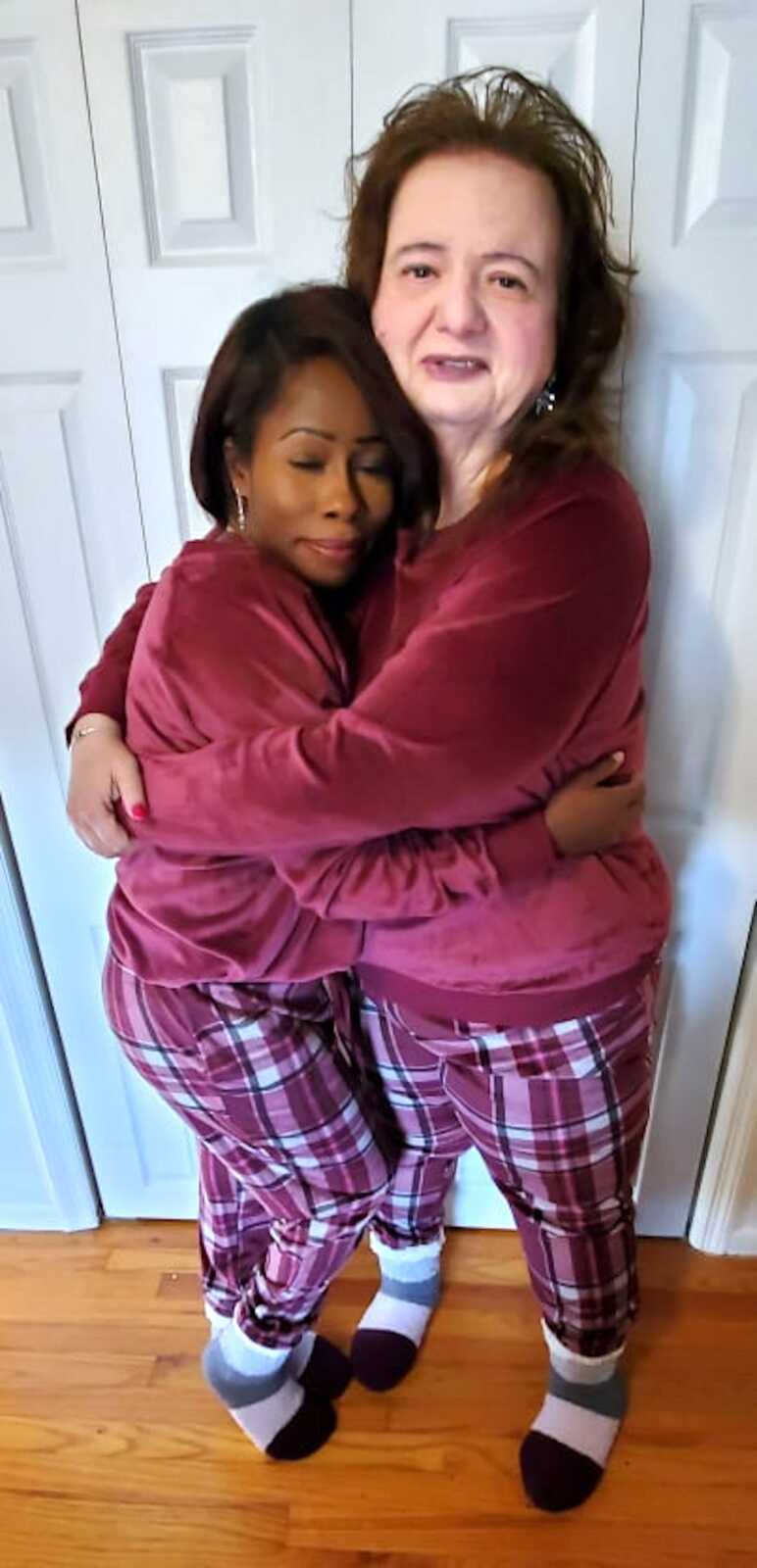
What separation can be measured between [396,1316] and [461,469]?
1050 millimetres

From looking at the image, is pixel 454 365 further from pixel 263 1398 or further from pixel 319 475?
pixel 263 1398

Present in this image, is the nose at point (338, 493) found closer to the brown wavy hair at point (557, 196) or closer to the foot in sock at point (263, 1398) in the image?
the brown wavy hair at point (557, 196)

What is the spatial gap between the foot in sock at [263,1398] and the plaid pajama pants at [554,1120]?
0.29 meters

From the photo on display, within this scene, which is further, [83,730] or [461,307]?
[83,730]

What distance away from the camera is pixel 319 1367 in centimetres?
147

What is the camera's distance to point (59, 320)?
1130mm

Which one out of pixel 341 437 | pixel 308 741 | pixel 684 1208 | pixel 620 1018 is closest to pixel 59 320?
pixel 341 437

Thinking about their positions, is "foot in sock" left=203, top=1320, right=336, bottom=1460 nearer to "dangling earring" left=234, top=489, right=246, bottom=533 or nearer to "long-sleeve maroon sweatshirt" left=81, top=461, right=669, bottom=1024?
"long-sleeve maroon sweatshirt" left=81, top=461, right=669, bottom=1024

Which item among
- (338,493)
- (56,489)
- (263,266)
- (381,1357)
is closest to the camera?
(338,493)

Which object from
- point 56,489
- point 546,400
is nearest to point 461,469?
point 546,400

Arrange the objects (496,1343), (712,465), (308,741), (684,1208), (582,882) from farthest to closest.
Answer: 1. (684,1208)
2. (496,1343)
3. (712,465)
4. (582,882)
5. (308,741)

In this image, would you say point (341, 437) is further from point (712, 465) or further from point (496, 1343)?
point (496, 1343)

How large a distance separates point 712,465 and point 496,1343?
1091 mm

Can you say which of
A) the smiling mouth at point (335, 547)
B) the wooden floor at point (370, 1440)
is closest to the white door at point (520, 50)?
the smiling mouth at point (335, 547)
